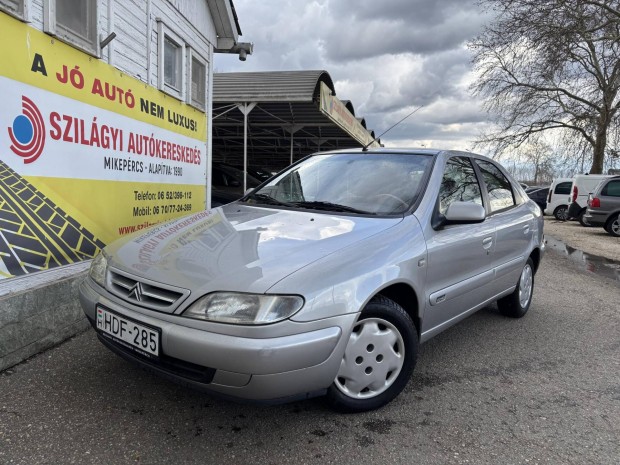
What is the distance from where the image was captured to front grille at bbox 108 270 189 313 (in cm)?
217

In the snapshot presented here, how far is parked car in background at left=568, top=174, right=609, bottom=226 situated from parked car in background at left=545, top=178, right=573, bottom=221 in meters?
3.25

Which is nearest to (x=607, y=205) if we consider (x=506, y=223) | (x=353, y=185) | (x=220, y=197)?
(x=220, y=197)

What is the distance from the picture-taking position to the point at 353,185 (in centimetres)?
332

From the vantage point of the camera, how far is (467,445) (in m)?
2.36

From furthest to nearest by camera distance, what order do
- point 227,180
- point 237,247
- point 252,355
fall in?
point 227,180
point 237,247
point 252,355

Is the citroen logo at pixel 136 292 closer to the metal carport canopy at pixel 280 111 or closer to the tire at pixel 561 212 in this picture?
the metal carport canopy at pixel 280 111

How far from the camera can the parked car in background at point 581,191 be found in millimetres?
15906

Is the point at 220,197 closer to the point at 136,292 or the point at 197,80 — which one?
the point at 197,80

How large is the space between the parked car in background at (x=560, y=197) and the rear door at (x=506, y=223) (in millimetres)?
17075

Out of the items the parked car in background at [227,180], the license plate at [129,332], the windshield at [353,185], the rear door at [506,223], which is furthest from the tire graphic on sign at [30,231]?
the parked car in background at [227,180]

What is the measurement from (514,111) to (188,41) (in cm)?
2200

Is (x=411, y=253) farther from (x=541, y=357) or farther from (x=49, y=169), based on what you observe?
(x=49, y=169)

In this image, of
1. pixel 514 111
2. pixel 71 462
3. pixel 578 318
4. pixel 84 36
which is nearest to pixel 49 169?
pixel 84 36

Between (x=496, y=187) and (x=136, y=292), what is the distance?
328 centimetres
